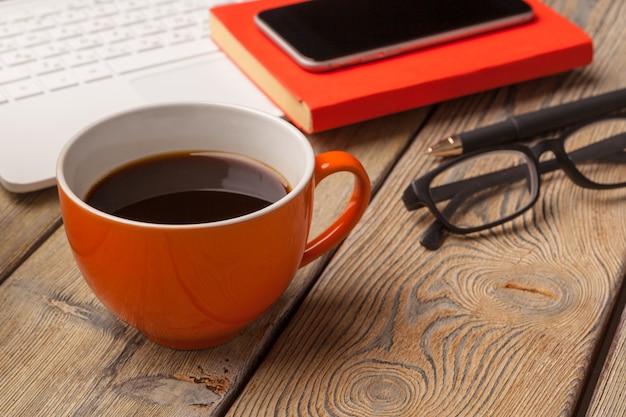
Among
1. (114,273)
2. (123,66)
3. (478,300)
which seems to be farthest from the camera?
(123,66)

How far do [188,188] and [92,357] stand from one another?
0.13 meters

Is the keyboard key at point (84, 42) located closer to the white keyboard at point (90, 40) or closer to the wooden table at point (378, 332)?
the white keyboard at point (90, 40)

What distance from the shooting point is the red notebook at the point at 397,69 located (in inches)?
31.9

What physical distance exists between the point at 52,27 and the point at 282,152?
20.0 inches

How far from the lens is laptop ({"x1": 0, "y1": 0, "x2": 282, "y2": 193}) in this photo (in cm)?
78

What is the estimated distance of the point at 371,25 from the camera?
0.87 metres

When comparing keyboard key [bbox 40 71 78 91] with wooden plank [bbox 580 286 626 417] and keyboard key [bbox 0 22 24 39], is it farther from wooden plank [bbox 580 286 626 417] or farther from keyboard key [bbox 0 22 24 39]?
wooden plank [bbox 580 286 626 417]

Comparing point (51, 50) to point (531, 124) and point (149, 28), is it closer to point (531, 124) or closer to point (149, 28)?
point (149, 28)

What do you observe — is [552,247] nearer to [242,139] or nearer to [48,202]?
[242,139]

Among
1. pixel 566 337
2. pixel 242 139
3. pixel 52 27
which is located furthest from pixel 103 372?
pixel 52 27

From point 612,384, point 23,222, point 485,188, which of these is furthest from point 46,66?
point 612,384

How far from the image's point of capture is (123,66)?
900 millimetres

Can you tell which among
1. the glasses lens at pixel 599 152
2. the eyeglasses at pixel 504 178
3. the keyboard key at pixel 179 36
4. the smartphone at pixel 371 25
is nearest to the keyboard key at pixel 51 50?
the keyboard key at pixel 179 36

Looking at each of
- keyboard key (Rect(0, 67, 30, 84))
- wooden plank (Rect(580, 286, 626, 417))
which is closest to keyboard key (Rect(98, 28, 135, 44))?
keyboard key (Rect(0, 67, 30, 84))
